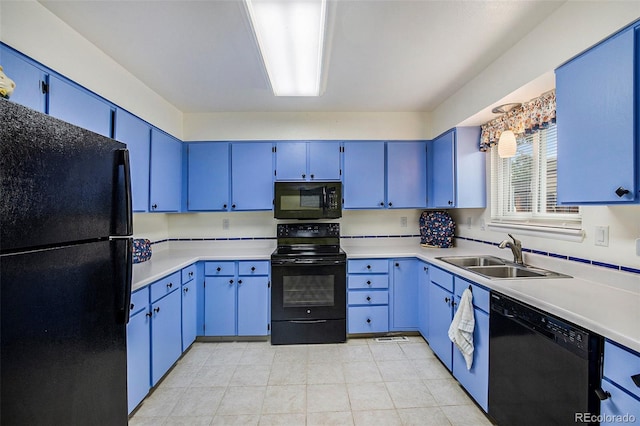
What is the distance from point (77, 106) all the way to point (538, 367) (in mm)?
2808

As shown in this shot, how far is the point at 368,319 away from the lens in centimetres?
276

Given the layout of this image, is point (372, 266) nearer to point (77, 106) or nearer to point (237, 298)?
point (237, 298)

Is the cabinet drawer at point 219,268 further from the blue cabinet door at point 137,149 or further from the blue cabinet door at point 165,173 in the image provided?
the blue cabinet door at point 137,149

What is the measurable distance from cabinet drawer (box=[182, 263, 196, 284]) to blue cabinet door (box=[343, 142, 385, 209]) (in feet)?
5.66

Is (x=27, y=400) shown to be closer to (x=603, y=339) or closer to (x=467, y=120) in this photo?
(x=603, y=339)

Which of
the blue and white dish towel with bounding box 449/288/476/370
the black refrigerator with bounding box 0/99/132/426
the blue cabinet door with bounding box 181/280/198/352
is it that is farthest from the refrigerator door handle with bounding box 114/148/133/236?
the blue and white dish towel with bounding box 449/288/476/370

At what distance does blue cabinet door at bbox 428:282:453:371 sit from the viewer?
2.14 meters

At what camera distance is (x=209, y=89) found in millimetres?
2453

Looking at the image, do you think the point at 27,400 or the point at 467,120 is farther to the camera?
the point at 467,120

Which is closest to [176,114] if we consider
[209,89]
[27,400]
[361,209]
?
[209,89]

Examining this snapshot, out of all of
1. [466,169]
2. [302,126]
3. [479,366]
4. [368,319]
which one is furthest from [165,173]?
[479,366]

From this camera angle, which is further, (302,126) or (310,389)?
(302,126)

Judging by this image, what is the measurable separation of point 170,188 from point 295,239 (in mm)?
1357

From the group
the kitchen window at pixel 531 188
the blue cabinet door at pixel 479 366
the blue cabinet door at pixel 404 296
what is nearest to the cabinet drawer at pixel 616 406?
the blue cabinet door at pixel 479 366
